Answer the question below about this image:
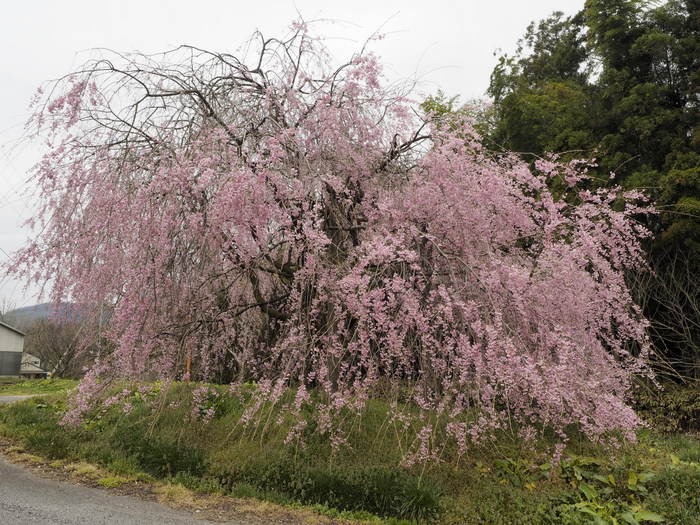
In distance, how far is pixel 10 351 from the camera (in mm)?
30422

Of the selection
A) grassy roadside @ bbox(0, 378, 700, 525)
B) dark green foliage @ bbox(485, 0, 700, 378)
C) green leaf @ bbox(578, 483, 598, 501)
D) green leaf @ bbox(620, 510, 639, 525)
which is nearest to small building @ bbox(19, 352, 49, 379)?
grassy roadside @ bbox(0, 378, 700, 525)

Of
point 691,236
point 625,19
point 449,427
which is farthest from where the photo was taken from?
point 625,19

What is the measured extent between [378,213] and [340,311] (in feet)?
4.88

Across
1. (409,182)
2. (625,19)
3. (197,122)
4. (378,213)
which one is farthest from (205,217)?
(625,19)

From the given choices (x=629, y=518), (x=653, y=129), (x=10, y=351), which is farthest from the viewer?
(x=10, y=351)

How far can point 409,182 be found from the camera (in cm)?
650

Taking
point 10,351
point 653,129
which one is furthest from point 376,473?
point 10,351

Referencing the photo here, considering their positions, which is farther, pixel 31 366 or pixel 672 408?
pixel 31 366

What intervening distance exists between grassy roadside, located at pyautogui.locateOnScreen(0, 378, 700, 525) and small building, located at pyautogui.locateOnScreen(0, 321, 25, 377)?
89.2 feet

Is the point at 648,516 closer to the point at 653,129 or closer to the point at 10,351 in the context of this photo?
the point at 653,129

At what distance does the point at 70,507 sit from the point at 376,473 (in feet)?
9.43

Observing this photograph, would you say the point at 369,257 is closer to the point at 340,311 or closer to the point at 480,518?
the point at 340,311

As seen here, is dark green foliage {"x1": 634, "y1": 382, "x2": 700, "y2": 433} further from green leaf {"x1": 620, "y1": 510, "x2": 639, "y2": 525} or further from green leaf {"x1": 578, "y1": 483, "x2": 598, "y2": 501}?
green leaf {"x1": 620, "y1": 510, "x2": 639, "y2": 525}

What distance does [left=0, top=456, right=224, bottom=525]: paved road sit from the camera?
4.46m
